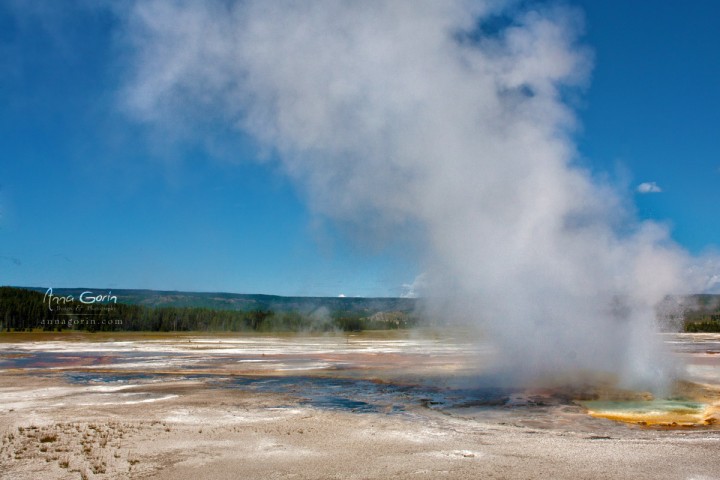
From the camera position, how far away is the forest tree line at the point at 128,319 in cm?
Result: 8488

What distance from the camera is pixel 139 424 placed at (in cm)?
1357

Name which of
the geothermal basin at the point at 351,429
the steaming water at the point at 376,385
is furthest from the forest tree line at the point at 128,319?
the geothermal basin at the point at 351,429

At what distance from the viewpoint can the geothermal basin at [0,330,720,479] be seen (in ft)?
32.0

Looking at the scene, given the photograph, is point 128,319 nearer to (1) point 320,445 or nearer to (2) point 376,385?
(2) point 376,385

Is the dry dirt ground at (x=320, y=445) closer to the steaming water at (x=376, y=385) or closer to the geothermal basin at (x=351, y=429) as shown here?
the geothermal basin at (x=351, y=429)

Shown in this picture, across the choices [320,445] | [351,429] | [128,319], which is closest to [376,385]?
[351,429]

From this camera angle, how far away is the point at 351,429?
1315 cm

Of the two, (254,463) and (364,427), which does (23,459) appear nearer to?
(254,463)

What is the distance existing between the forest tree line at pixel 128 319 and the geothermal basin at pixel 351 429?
7017 centimetres

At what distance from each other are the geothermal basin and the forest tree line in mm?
70167

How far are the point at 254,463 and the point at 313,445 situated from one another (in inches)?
66.2

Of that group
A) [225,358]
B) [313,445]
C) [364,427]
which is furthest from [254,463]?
[225,358]

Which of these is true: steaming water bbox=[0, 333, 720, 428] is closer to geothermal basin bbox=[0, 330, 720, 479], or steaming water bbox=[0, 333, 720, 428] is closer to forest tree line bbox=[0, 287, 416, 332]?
geothermal basin bbox=[0, 330, 720, 479]

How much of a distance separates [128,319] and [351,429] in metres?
89.3
